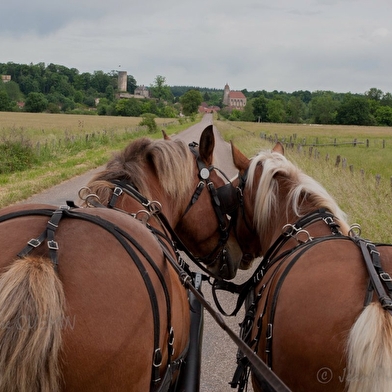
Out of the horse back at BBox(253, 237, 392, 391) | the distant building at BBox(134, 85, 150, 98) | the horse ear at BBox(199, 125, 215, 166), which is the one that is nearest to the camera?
the horse back at BBox(253, 237, 392, 391)

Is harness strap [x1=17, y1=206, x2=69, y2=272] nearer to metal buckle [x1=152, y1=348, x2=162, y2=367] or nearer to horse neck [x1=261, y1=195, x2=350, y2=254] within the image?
metal buckle [x1=152, y1=348, x2=162, y2=367]

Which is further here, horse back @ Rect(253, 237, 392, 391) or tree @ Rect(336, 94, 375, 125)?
tree @ Rect(336, 94, 375, 125)

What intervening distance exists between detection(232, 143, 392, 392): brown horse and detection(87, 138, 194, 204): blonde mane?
87 cm

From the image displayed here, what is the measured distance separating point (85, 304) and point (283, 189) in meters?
1.97

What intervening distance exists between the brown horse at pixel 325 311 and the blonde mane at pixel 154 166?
87cm

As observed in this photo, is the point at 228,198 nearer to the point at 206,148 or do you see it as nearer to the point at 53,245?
the point at 206,148

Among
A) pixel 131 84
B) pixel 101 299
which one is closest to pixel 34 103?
pixel 101 299

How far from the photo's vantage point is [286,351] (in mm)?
2057

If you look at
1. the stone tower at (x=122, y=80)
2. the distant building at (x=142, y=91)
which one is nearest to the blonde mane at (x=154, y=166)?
the stone tower at (x=122, y=80)

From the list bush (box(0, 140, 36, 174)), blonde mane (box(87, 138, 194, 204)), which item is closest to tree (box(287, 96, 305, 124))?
bush (box(0, 140, 36, 174))

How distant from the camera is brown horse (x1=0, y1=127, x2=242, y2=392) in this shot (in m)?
1.48

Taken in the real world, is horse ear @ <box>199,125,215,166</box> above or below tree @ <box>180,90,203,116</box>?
below

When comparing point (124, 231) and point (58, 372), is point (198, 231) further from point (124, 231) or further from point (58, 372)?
point (58, 372)

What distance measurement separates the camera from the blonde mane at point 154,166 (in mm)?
2979
